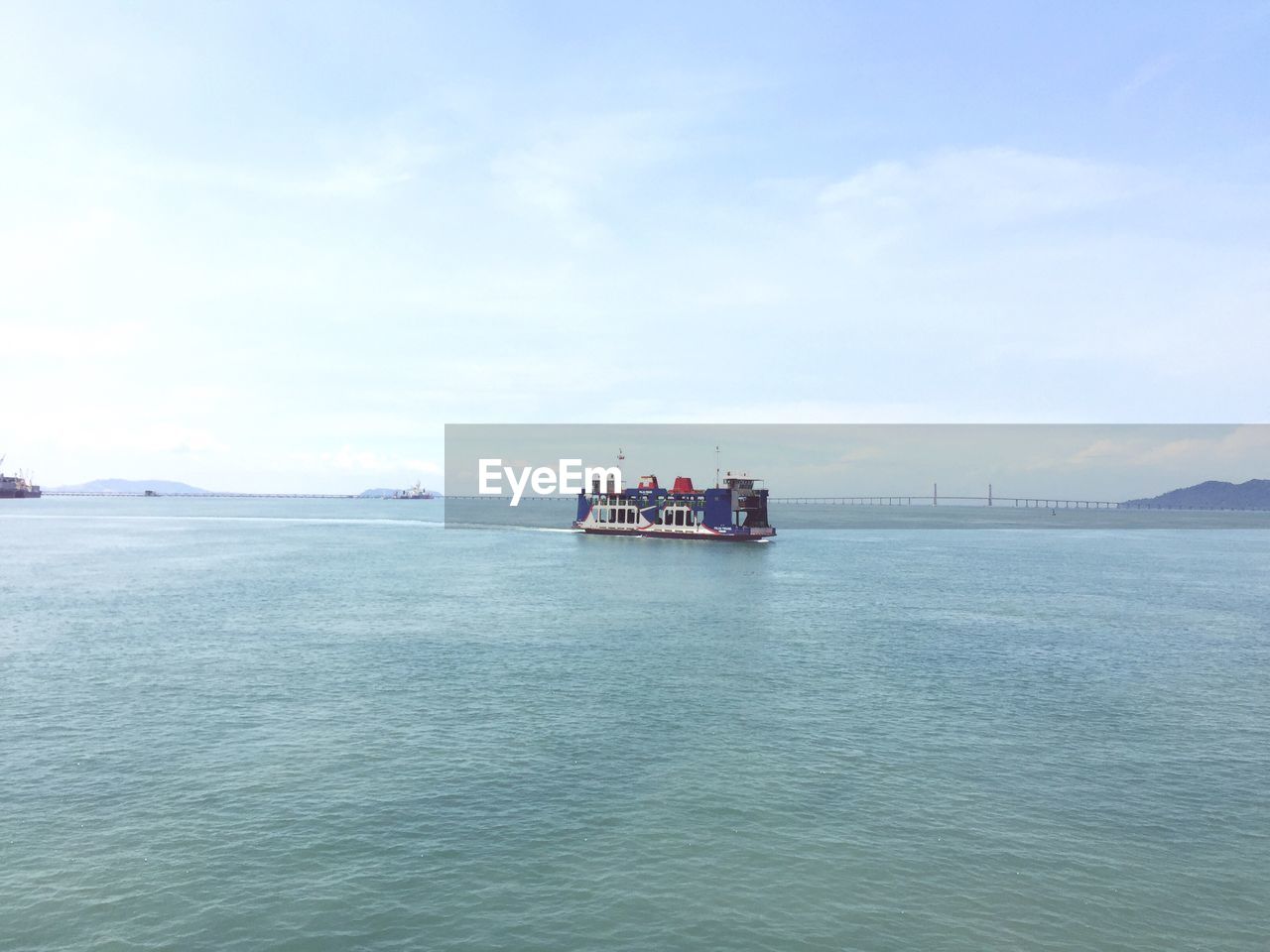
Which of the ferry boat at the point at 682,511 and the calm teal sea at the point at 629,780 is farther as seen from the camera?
Result: the ferry boat at the point at 682,511

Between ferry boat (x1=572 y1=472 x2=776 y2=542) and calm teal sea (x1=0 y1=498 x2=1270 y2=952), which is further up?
ferry boat (x1=572 y1=472 x2=776 y2=542)

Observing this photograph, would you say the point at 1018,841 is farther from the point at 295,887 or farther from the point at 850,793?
the point at 295,887

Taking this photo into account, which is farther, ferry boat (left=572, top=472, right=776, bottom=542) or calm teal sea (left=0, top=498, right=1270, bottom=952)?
ferry boat (left=572, top=472, right=776, bottom=542)

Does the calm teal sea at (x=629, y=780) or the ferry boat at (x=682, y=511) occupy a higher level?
the ferry boat at (x=682, y=511)

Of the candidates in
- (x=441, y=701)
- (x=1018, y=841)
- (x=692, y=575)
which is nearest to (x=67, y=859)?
(x=441, y=701)
